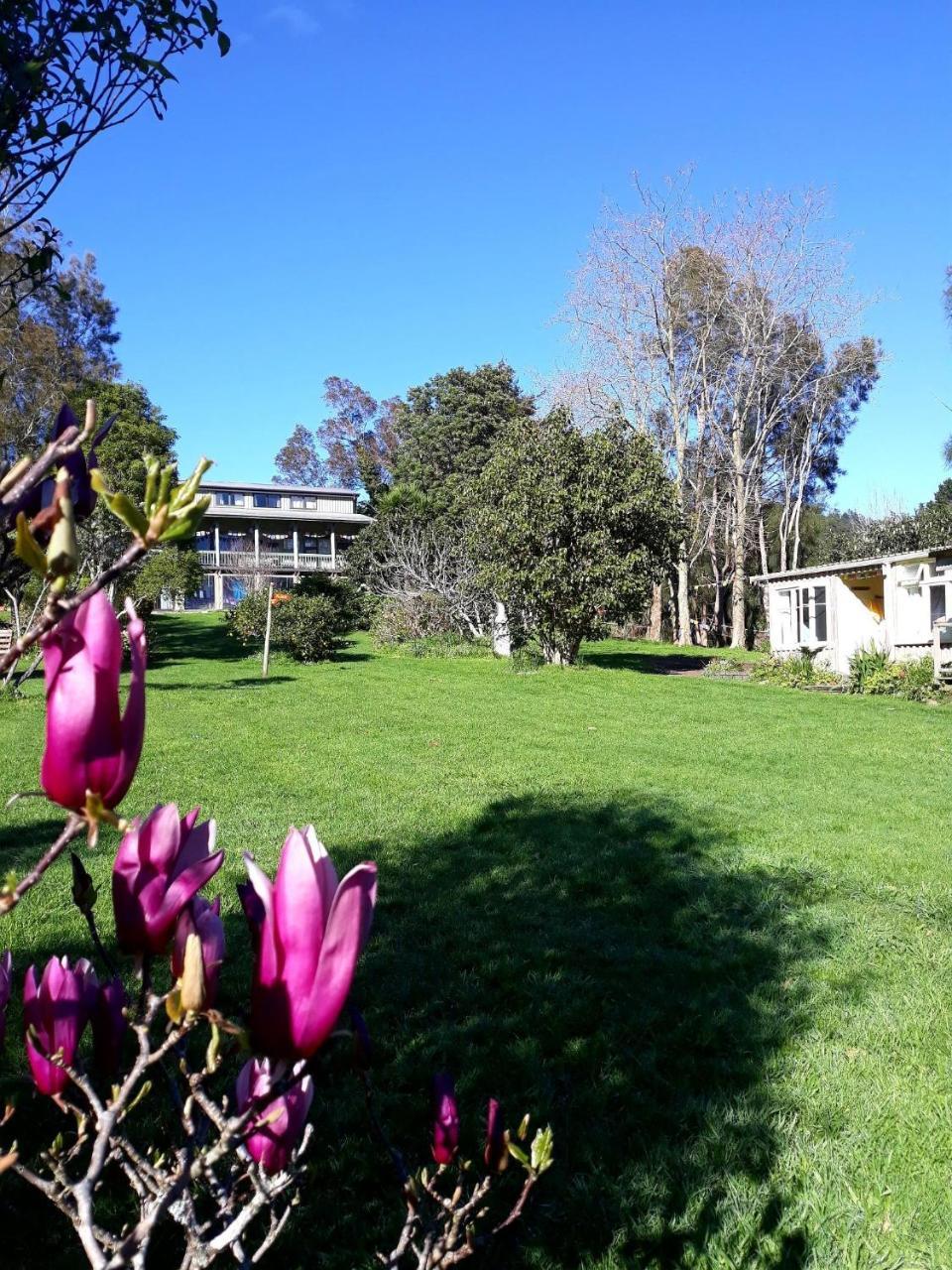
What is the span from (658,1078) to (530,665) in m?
15.5

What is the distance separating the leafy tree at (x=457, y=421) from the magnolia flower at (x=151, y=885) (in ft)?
111

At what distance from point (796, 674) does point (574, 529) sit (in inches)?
212

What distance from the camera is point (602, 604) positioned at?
17.2 meters

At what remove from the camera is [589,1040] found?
128 inches

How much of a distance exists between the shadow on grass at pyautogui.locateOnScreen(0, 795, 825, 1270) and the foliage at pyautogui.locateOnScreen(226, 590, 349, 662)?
43.7 feet

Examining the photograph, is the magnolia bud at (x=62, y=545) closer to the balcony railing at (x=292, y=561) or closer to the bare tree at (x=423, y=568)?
the bare tree at (x=423, y=568)

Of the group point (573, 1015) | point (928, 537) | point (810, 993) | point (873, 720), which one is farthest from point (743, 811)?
point (928, 537)

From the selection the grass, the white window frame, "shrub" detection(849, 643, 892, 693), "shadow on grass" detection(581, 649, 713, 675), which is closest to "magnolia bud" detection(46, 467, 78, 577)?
the grass

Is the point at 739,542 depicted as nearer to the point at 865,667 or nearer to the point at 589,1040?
the point at 865,667

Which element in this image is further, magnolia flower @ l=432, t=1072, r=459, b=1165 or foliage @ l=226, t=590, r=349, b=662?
foliage @ l=226, t=590, r=349, b=662

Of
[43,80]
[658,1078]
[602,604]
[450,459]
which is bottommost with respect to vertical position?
[658,1078]

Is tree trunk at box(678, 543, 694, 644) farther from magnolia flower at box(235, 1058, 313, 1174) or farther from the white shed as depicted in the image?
magnolia flower at box(235, 1058, 313, 1174)

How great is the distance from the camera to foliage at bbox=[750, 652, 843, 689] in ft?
57.4

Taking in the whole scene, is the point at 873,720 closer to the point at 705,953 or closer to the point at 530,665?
the point at 530,665
